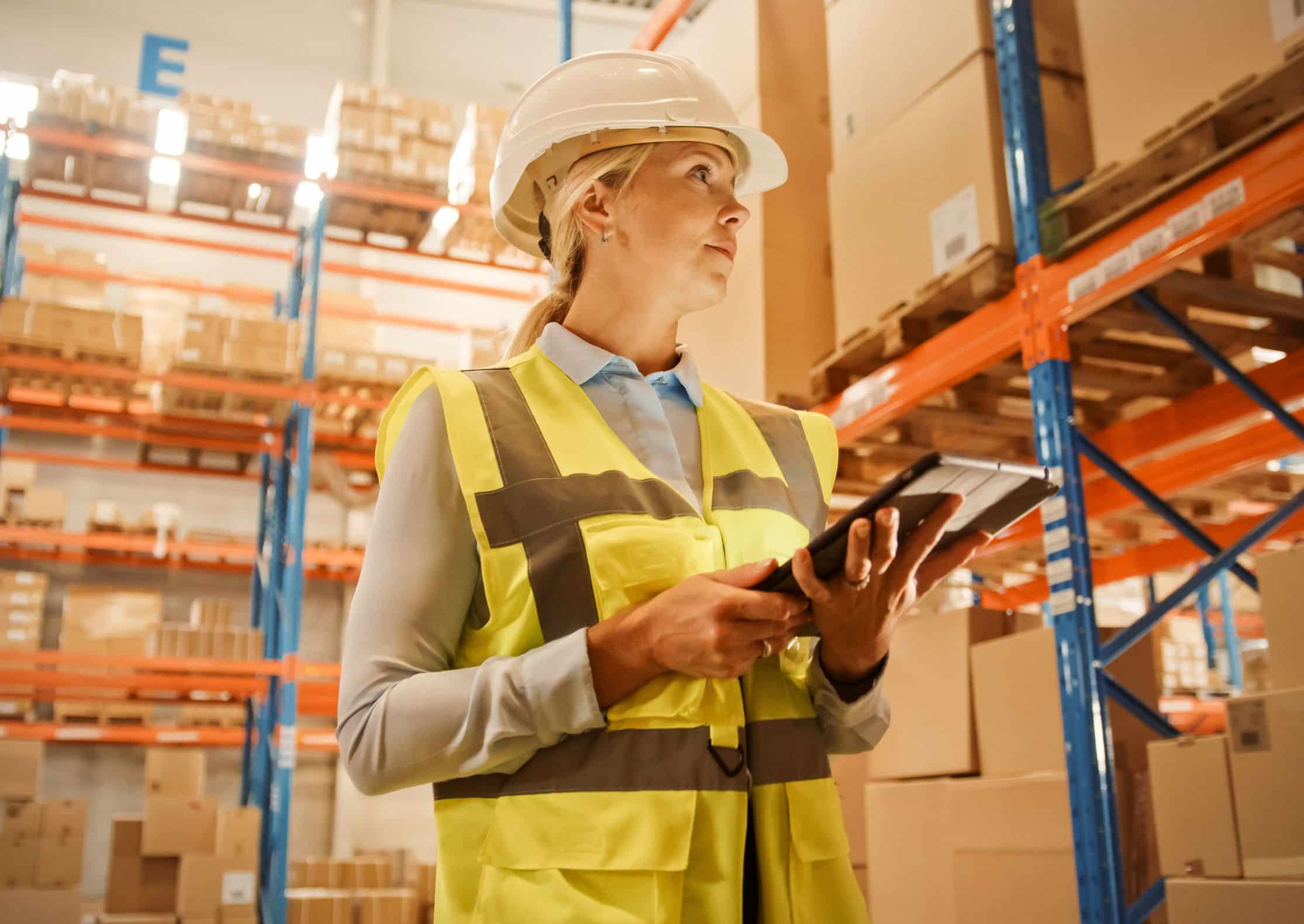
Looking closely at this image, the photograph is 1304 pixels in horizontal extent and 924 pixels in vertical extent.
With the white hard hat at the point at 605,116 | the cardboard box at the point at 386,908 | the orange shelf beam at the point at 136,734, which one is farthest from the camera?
the orange shelf beam at the point at 136,734

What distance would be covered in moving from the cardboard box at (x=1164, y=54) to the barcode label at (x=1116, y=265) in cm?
27

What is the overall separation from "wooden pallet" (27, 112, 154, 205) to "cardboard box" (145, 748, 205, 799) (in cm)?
497

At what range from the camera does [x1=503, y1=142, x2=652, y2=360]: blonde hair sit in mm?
1715

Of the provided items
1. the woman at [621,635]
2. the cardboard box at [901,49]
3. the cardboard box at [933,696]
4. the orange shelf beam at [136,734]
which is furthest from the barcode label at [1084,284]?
the orange shelf beam at [136,734]

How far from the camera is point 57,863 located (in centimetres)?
827

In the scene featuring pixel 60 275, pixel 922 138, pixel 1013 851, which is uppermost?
pixel 60 275

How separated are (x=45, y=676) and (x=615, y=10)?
1002 centimetres

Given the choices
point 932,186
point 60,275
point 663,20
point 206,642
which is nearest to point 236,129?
point 60,275

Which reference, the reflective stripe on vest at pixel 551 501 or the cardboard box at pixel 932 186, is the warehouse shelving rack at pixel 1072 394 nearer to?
the cardboard box at pixel 932 186

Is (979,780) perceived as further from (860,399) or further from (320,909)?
(320,909)

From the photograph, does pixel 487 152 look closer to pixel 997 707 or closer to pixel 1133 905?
pixel 997 707

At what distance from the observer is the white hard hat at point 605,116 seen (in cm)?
171

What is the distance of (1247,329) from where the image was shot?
12.4 ft

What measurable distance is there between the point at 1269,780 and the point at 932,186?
2020mm
